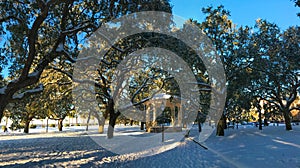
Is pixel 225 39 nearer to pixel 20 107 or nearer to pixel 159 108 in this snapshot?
pixel 159 108

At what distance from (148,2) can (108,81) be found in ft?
39.4

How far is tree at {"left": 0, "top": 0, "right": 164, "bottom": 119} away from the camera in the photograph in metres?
7.47

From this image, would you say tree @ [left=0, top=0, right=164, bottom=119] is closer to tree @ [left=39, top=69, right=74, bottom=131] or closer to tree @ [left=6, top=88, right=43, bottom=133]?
tree @ [left=6, top=88, right=43, bottom=133]

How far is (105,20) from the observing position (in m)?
9.90

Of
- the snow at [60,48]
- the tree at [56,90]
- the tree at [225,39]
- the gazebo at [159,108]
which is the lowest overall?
the gazebo at [159,108]

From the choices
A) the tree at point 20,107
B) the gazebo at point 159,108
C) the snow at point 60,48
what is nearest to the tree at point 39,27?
the snow at point 60,48

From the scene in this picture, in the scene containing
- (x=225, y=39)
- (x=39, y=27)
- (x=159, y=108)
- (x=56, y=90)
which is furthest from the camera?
(x=159, y=108)

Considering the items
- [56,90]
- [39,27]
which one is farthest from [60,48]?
[56,90]

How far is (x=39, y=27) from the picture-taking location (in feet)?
26.8

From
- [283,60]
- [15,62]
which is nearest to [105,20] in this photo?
[15,62]

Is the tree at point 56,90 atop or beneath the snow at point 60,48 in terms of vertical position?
beneath

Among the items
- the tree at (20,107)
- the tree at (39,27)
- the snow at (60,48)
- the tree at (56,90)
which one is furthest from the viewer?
the tree at (56,90)

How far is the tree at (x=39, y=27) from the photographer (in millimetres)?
7473

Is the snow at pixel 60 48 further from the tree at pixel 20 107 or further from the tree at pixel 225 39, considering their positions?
the tree at pixel 225 39
